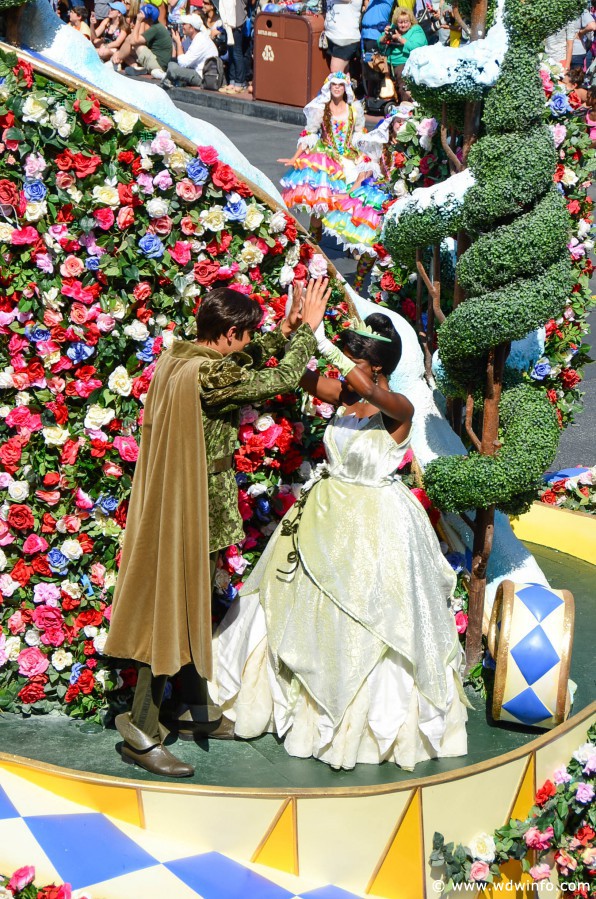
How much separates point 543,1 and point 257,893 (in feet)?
9.65

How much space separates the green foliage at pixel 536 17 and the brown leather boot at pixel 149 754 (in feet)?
8.51

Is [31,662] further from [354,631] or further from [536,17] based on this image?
[536,17]

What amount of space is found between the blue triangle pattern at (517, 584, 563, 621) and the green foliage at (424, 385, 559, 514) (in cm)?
30

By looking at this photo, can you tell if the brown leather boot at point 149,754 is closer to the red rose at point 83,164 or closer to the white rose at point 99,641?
the white rose at point 99,641

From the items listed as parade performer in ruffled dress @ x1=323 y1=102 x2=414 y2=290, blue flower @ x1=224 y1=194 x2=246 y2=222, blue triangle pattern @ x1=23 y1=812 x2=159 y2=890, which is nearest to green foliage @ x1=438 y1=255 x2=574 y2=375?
blue flower @ x1=224 y1=194 x2=246 y2=222

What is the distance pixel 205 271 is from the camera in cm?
432

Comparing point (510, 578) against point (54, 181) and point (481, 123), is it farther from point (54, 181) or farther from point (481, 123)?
point (54, 181)

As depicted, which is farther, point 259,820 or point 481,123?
point 481,123

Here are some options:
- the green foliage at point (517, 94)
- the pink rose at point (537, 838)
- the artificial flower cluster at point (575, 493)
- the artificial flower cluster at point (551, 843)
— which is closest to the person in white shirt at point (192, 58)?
the artificial flower cluster at point (575, 493)

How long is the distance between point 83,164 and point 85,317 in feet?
1.65

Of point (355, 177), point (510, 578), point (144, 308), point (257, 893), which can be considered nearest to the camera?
point (257, 893)

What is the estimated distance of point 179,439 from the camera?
3834 mm

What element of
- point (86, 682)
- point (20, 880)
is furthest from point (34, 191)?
point (20, 880)

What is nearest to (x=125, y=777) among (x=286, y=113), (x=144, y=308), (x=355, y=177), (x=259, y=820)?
(x=259, y=820)
